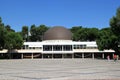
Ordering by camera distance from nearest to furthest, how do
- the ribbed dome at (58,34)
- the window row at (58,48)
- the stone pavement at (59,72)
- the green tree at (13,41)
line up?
1. the stone pavement at (59,72)
2. the green tree at (13,41)
3. the window row at (58,48)
4. the ribbed dome at (58,34)

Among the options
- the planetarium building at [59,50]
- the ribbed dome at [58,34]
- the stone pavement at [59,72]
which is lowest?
the stone pavement at [59,72]

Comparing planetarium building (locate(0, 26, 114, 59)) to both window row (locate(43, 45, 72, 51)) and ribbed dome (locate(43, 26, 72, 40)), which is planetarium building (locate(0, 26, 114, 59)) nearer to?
window row (locate(43, 45, 72, 51))

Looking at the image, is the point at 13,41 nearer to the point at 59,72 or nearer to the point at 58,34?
the point at 58,34

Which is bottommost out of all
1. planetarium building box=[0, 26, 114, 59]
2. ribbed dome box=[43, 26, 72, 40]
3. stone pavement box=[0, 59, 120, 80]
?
stone pavement box=[0, 59, 120, 80]

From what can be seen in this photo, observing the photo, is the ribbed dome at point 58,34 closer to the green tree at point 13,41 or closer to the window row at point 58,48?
the window row at point 58,48

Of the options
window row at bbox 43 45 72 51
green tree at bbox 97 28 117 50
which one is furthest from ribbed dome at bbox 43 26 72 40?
green tree at bbox 97 28 117 50

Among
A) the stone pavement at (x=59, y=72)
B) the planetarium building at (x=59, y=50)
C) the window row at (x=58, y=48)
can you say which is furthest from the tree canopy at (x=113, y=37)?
the stone pavement at (x=59, y=72)

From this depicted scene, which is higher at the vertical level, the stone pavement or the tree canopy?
the tree canopy

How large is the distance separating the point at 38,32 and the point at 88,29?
98.3 feet

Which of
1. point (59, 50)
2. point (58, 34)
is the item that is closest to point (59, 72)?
point (59, 50)

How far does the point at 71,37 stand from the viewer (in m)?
135

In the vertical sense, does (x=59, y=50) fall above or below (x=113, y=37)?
below

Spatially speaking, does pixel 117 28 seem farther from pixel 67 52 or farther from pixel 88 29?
pixel 88 29

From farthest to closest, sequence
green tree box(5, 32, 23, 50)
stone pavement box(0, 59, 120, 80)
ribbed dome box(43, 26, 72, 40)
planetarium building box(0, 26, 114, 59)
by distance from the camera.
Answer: ribbed dome box(43, 26, 72, 40), planetarium building box(0, 26, 114, 59), green tree box(5, 32, 23, 50), stone pavement box(0, 59, 120, 80)
